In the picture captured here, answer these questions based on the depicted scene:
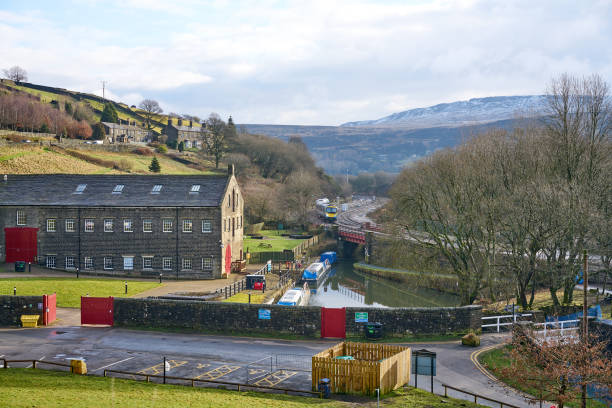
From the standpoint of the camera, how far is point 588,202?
3447 centimetres

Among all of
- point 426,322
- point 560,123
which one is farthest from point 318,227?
point 426,322

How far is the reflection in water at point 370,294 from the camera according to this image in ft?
180

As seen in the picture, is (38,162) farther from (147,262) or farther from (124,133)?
(124,133)

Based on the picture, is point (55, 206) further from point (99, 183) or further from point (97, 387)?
point (97, 387)

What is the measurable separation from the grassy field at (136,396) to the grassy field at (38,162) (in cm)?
6099

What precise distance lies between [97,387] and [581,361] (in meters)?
17.6

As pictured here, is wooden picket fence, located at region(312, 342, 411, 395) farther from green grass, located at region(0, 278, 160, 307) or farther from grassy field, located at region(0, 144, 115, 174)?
grassy field, located at region(0, 144, 115, 174)

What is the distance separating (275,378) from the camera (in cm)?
2292

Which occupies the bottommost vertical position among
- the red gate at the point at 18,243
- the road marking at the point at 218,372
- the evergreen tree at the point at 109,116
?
the road marking at the point at 218,372

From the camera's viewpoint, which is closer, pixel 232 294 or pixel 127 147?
pixel 232 294

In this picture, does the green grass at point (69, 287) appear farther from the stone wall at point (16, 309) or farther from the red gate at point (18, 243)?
the red gate at point (18, 243)

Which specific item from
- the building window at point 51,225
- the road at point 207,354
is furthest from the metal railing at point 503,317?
the building window at point 51,225

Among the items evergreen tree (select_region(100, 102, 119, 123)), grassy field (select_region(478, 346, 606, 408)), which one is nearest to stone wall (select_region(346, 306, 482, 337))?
grassy field (select_region(478, 346, 606, 408))

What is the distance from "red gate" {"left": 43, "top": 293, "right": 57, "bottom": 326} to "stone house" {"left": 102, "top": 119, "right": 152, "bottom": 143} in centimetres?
10849
